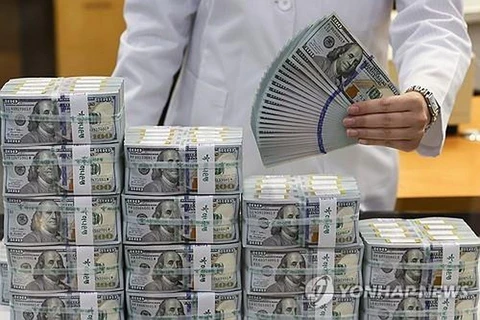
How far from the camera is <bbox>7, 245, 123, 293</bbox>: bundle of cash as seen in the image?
3.86 ft

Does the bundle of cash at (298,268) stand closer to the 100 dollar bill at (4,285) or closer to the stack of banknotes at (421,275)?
the stack of banknotes at (421,275)

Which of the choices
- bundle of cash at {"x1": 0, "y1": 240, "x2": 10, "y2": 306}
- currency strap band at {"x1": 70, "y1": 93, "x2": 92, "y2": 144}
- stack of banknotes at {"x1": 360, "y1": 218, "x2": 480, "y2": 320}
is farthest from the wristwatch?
bundle of cash at {"x1": 0, "y1": 240, "x2": 10, "y2": 306}

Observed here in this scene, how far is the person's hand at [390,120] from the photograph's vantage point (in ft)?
4.20

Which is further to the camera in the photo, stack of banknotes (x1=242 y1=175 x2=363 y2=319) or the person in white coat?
the person in white coat

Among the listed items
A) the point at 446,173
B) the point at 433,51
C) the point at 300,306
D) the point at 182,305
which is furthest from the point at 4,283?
the point at 446,173

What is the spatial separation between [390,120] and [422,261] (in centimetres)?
23

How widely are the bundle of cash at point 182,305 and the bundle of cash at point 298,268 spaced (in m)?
0.04

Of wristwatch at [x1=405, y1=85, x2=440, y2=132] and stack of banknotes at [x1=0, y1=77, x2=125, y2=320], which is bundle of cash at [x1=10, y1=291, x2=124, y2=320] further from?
wristwatch at [x1=405, y1=85, x2=440, y2=132]

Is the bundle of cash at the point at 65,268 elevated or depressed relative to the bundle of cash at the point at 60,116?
depressed

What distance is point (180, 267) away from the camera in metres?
1.18

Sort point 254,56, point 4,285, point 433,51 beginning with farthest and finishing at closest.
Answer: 1. point 254,56
2. point 433,51
3. point 4,285

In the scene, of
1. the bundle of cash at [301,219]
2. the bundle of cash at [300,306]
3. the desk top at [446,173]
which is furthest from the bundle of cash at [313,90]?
the desk top at [446,173]

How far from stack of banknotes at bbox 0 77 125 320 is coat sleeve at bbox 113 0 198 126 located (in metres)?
0.55

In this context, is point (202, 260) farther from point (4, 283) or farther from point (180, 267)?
point (4, 283)
